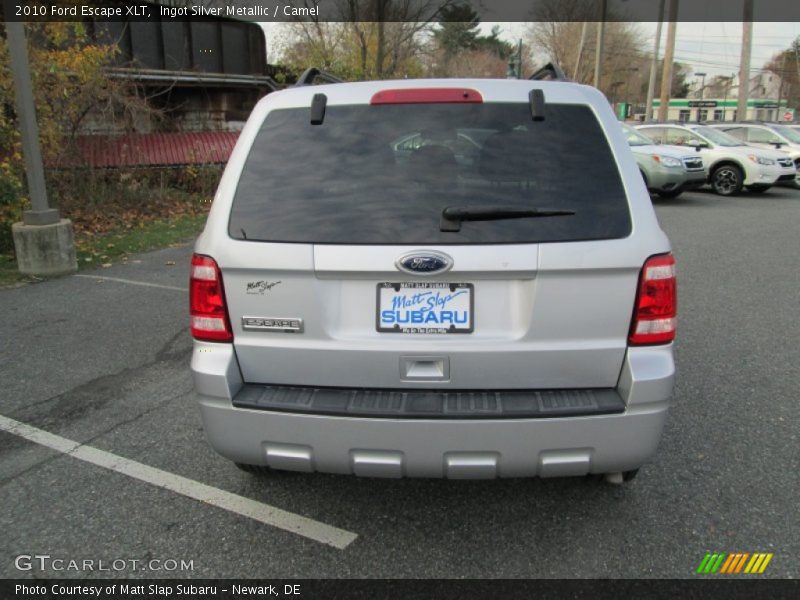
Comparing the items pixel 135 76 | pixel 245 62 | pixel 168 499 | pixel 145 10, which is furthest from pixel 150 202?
pixel 168 499

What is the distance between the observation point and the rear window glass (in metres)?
2.34

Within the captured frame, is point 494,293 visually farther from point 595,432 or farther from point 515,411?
point 595,432

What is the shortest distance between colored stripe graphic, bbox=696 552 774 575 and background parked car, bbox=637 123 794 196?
15.4 metres

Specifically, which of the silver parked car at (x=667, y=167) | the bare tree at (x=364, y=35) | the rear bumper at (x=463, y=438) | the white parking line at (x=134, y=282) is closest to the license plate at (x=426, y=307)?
the rear bumper at (x=463, y=438)

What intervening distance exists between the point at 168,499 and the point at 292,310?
129 centimetres

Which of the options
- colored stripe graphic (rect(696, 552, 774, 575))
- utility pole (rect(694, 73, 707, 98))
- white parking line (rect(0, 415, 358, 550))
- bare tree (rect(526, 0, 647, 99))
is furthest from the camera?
utility pole (rect(694, 73, 707, 98))

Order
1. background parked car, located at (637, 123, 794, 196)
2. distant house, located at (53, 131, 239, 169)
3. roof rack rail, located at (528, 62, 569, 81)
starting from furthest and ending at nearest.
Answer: background parked car, located at (637, 123, 794, 196) < distant house, located at (53, 131, 239, 169) < roof rack rail, located at (528, 62, 569, 81)

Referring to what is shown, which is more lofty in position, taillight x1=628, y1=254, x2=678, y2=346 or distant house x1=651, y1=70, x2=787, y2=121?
distant house x1=651, y1=70, x2=787, y2=121

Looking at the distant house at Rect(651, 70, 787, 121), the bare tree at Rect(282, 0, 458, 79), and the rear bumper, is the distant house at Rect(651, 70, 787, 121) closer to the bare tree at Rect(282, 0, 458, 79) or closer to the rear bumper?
the bare tree at Rect(282, 0, 458, 79)

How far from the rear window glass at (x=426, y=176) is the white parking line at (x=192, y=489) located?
Result: 1.31 meters

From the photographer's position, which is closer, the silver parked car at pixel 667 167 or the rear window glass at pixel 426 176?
the rear window glass at pixel 426 176

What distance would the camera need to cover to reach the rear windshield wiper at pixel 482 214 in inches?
91.2

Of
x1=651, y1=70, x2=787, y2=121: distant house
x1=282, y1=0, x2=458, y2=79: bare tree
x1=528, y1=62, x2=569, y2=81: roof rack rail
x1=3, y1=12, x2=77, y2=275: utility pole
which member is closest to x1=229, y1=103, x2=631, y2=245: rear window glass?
x1=528, y1=62, x2=569, y2=81: roof rack rail
